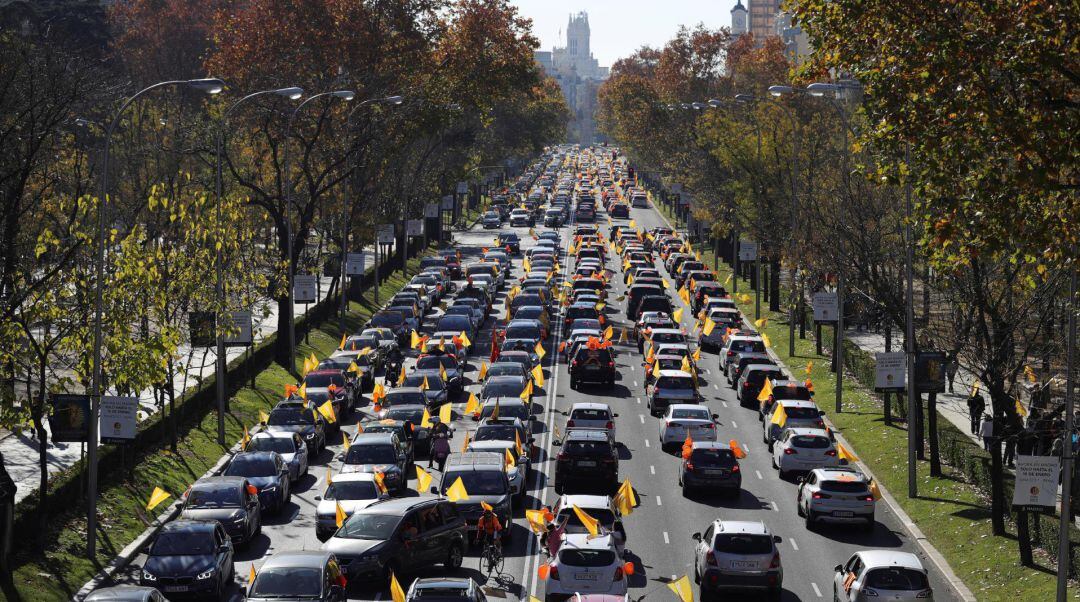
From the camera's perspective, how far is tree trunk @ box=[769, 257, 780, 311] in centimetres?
7088

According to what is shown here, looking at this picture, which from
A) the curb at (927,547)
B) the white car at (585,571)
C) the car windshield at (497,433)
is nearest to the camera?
the white car at (585,571)

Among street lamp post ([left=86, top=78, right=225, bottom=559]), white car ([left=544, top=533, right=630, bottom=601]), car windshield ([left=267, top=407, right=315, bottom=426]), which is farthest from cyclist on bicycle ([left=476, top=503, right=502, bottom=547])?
car windshield ([left=267, top=407, right=315, bottom=426])

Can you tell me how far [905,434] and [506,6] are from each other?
44203 mm

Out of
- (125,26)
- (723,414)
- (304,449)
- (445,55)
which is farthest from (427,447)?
(125,26)

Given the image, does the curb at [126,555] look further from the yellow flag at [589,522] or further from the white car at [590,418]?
the white car at [590,418]

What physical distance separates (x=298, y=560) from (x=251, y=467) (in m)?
10.3

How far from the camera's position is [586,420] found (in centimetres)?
4028

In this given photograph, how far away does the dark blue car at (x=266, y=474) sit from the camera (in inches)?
1309

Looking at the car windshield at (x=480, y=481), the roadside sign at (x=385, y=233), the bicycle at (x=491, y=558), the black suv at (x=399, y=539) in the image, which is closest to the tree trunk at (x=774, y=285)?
the roadside sign at (x=385, y=233)

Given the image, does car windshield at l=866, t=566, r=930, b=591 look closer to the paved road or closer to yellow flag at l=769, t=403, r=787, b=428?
the paved road

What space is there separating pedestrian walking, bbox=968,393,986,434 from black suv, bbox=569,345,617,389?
14.1 m

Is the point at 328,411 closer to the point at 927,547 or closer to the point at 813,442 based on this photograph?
the point at 813,442

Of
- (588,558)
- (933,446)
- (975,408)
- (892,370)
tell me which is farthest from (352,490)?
(975,408)

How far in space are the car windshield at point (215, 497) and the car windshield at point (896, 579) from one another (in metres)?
13.3
